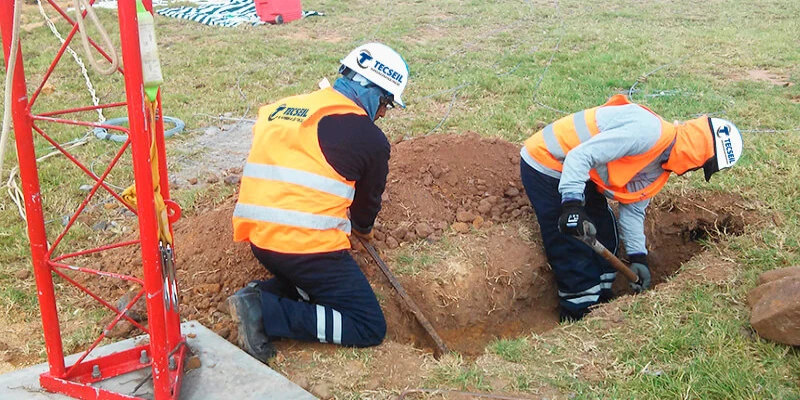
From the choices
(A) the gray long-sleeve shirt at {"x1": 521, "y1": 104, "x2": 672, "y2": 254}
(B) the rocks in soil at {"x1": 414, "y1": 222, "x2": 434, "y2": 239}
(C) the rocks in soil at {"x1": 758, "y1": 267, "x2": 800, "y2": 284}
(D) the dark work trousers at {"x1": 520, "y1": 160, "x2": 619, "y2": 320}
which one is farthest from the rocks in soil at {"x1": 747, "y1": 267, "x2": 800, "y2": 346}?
(B) the rocks in soil at {"x1": 414, "y1": 222, "x2": 434, "y2": 239}

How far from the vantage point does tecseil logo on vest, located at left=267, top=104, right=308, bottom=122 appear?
3409mm

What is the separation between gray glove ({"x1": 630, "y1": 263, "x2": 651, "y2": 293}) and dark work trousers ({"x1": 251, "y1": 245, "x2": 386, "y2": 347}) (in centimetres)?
187

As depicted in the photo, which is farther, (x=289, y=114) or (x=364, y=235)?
(x=364, y=235)

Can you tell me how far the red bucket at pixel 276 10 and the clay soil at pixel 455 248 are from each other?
295 inches

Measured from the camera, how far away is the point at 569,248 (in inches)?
178

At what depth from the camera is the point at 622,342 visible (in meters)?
3.48

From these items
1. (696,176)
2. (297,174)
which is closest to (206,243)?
(297,174)

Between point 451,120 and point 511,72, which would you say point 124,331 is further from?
point 511,72

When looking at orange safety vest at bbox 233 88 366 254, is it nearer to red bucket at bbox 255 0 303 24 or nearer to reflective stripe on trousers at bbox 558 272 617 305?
reflective stripe on trousers at bbox 558 272 617 305

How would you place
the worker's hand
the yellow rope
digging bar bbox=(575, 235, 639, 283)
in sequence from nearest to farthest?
the yellow rope
digging bar bbox=(575, 235, 639, 283)
the worker's hand

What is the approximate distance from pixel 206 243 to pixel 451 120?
3193 millimetres

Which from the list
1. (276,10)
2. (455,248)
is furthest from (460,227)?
(276,10)

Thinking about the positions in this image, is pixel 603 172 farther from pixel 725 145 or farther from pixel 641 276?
pixel 641 276

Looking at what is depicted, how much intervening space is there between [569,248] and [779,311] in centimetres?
149
